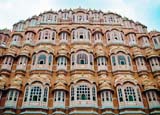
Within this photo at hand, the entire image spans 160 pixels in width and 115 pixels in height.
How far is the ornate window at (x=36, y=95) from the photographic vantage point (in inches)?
703

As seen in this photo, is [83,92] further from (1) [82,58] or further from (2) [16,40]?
(2) [16,40]

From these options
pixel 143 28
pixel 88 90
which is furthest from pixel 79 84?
pixel 143 28

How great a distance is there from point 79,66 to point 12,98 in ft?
23.7

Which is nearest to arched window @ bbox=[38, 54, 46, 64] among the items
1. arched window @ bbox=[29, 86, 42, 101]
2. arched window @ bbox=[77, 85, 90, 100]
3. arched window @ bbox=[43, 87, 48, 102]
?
arched window @ bbox=[29, 86, 42, 101]

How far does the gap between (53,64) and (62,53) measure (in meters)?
1.53

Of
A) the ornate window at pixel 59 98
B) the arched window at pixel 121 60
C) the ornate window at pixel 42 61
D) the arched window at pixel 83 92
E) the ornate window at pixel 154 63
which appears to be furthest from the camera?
the arched window at pixel 121 60

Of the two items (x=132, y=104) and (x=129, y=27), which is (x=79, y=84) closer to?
(x=132, y=104)

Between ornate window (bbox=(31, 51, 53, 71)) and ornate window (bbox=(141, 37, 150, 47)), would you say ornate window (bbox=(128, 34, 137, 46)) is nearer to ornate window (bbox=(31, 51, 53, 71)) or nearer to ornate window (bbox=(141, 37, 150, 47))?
ornate window (bbox=(141, 37, 150, 47))

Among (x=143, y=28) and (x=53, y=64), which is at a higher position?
(x=143, y=28)

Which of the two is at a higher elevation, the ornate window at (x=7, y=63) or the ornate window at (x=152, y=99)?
the ornate window at (x=7, y=63)

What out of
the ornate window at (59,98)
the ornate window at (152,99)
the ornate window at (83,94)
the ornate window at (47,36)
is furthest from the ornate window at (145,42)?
the ornate window at (59,98)

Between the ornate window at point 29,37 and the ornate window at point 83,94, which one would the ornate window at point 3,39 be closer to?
the ornate window at point 29,37

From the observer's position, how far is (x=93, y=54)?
2184 centimetres

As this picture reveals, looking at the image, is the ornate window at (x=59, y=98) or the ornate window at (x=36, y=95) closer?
the ornate window at (x=36, y=95)
